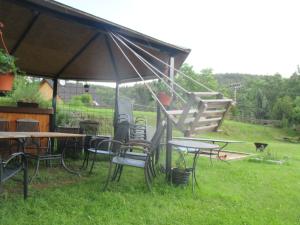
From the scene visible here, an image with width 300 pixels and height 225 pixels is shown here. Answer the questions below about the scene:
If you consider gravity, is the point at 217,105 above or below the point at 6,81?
below

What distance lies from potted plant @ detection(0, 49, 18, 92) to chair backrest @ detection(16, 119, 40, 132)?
2.67 m

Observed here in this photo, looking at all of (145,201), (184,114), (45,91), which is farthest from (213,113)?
(45,91)

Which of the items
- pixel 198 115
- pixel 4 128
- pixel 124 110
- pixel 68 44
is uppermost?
pixel 68 44

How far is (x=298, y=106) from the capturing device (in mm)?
34688

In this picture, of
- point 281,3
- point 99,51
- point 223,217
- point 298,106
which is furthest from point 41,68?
point 298,106

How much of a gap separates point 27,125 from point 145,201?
347cm

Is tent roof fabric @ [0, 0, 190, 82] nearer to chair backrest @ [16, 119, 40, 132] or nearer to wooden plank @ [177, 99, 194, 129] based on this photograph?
chair backrest @ [16, 119, 40, 132]

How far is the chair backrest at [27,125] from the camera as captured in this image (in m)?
6.13

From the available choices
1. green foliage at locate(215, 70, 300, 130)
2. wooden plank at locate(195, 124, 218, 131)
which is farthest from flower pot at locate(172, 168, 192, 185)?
green foliage at locate(215, 70, 300, 130)

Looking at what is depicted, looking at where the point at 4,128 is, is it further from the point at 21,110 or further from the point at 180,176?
the point at 180,176

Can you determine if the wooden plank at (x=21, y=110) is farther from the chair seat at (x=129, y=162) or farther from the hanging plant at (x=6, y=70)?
the chair seat at (x=129, y=162)

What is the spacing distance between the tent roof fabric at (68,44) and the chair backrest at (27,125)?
1484 mm

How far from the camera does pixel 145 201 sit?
378 cm

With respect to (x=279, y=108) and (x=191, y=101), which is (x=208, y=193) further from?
(x=279, y=108)
